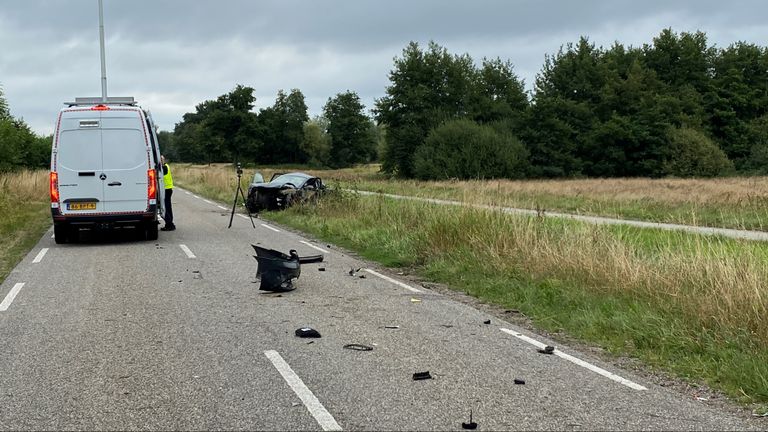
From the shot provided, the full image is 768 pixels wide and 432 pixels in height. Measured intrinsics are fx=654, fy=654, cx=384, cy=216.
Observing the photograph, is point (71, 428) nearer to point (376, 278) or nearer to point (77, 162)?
point (376, 278)

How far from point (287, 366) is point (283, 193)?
18.1 metres

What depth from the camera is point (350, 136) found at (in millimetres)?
110438

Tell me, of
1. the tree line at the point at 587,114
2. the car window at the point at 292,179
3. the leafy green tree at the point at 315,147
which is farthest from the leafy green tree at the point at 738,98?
the car window at the point at 292,179

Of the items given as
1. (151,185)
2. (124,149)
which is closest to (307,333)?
(151,185)

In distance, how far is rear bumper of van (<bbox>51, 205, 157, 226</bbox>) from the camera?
45.5ft

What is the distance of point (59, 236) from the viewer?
14.5m

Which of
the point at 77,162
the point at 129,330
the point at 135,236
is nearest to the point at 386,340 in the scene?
the point at 129,330

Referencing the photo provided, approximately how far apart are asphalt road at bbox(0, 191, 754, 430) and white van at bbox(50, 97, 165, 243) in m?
4.37

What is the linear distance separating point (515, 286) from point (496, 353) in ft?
9.96

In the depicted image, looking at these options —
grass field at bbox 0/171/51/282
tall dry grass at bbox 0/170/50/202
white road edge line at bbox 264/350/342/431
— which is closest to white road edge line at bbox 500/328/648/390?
white road edge line at bbox 264/350/342/431

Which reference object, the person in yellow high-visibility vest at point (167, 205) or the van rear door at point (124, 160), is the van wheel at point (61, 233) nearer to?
the van rear door at point (124, 160)

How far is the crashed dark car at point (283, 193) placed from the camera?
22.8m

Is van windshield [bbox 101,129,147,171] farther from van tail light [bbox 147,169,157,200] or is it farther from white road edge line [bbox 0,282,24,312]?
white road edge line [bbox 0,282,24,312]

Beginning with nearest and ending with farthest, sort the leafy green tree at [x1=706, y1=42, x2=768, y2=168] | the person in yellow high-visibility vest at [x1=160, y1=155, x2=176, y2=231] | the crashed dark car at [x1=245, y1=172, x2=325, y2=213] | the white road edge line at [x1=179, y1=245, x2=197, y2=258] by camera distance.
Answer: the white road edge line at [x1=179, y1=245, x2=197, y2=258], the person in yellow high-visibility vest at [x1=160, y1=155, x2=176, y2=231], the crashed dark car at [x1=245, y1=172, x2=325, y2=213], the leafy green tree at [x1=706, y1=42, x2=768, y2=168]
